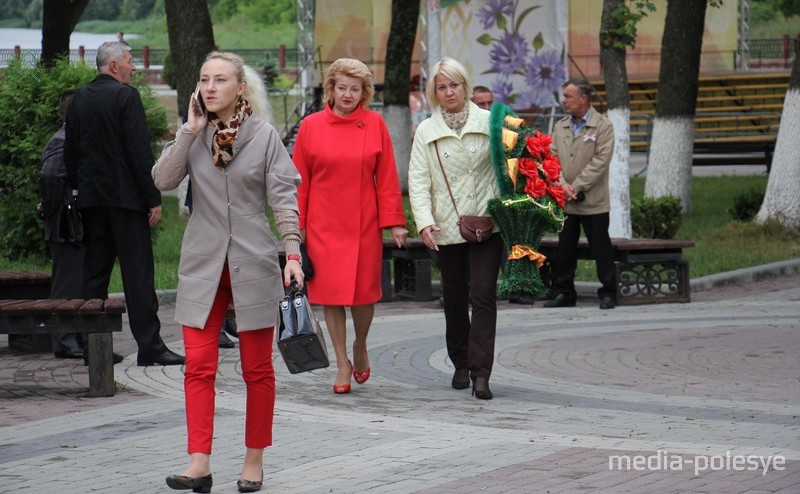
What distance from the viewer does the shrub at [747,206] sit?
19.1 m

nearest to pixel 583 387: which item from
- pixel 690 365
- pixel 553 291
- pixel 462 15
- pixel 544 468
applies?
pixel 690 365

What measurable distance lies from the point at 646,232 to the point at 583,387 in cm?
871

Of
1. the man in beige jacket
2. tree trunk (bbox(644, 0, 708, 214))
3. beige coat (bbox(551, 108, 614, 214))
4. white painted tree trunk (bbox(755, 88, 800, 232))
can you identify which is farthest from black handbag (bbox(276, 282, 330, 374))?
tree trunk (bbox(644, 0, 708, 214))

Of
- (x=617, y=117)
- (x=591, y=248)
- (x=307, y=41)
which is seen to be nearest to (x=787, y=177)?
(x=617, y=117)

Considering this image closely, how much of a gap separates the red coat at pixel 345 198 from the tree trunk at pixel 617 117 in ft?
24.9

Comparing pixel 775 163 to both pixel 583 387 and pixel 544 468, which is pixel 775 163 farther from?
pixel 544 468

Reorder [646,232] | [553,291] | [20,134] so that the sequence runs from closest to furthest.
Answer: [553,291]
[20,134]
[646,232]

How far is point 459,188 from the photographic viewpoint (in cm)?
862

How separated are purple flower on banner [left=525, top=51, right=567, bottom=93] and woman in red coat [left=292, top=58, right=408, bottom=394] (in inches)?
903

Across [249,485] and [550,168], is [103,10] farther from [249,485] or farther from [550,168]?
[249,485]

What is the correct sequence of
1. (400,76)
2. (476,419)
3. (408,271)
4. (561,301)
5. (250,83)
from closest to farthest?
(250,83)
(476,419)
(561,301)
(408,271)
(400,76)

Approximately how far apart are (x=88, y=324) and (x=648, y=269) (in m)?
6.31

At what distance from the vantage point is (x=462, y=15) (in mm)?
32031

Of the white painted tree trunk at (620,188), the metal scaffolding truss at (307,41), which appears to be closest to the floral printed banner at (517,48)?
the metal scaffolding truss at (307,41)
